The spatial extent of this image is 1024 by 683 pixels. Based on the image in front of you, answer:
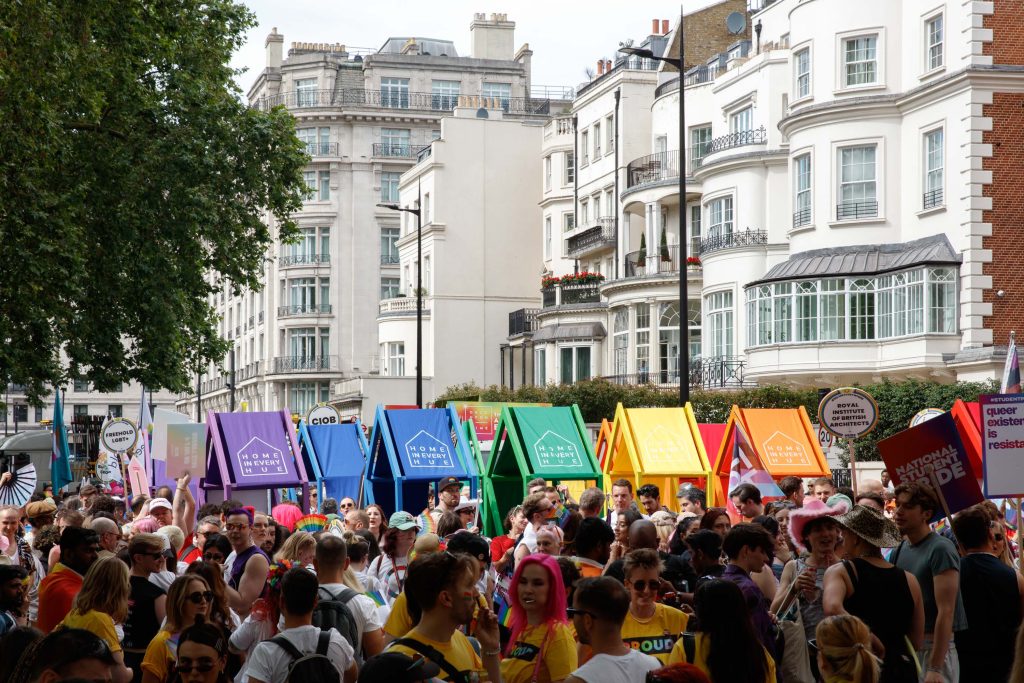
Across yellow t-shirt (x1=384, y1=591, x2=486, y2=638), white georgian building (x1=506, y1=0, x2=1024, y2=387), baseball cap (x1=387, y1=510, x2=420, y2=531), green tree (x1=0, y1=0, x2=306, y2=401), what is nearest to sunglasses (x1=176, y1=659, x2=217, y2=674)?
yellow t-shirt (x1=384, y1=591, x2=486, y2=638)

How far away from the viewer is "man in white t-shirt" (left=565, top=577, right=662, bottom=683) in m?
5.69

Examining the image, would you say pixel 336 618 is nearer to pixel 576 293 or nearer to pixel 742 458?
pixel 742 458

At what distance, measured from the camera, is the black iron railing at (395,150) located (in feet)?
275

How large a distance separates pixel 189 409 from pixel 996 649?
108300 mm

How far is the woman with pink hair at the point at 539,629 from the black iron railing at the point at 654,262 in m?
41.7

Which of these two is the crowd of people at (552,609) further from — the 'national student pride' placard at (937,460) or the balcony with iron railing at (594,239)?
the balcony with iron railing at (594,239)

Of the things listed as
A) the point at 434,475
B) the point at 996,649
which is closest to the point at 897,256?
the point at 434,475

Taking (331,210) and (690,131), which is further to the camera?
(331,210)

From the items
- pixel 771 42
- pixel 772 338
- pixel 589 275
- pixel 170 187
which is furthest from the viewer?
pixel 589 275

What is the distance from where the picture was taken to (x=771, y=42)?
4509 centimetres

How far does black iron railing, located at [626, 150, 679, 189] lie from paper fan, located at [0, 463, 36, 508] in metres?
35.2

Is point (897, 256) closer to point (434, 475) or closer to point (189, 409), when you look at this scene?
point (434, 475)

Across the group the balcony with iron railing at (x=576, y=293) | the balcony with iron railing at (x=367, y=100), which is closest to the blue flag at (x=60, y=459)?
the balcony with iron railing at (x=576, y=293)

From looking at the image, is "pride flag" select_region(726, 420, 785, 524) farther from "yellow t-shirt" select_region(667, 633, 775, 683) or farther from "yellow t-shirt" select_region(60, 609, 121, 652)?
"yellow t-shirt" select_region(667, 633, 775, 683)
